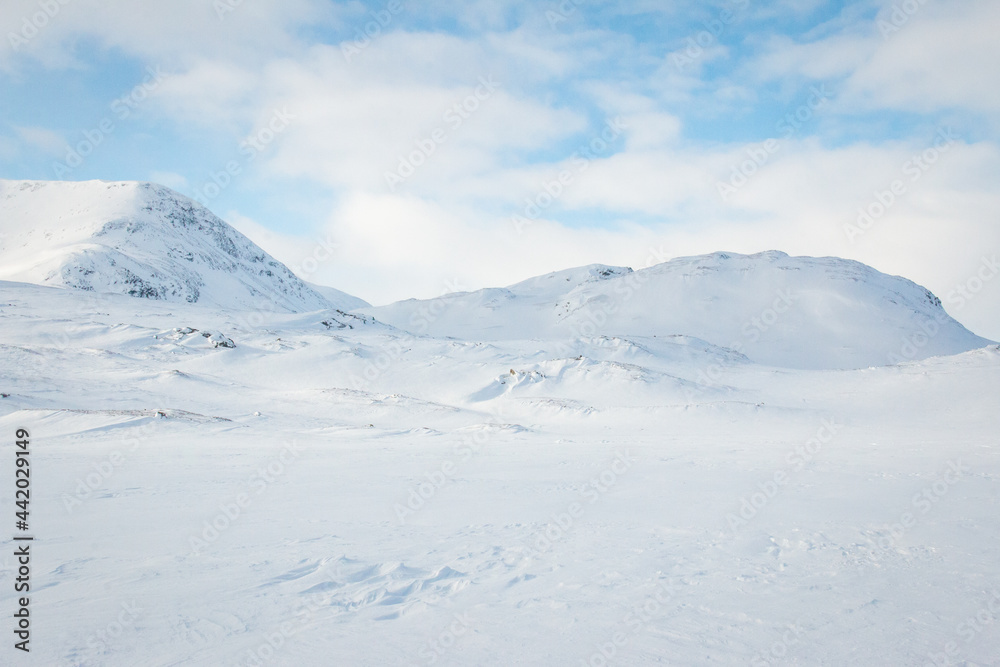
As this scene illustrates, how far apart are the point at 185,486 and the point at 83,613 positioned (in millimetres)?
5142

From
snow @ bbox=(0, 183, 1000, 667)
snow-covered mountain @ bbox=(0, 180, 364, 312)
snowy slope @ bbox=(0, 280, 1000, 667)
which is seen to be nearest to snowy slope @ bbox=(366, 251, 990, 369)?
snow @ bbox=(0, 183, 1000, 667)

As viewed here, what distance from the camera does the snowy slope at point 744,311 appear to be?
→ 57.7m

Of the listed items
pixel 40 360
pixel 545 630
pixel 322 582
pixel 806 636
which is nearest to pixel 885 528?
pixel 806 636

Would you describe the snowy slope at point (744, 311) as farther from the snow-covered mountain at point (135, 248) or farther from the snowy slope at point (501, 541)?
the snow-covered mountain at point (135, 248)

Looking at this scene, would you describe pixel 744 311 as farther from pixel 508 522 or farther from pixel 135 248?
pixel 135 248

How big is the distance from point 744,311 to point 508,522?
67165 millimetres

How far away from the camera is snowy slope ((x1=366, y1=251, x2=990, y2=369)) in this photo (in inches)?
2271

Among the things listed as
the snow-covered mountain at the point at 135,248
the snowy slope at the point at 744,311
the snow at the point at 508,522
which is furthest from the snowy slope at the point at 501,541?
the snow-covered mountain at the point at 135,248

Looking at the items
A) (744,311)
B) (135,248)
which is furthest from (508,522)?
(135,248)

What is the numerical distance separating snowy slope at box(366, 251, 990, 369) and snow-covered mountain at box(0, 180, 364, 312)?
38.3m

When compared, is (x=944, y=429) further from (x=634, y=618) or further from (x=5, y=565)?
(x=5, y=565)

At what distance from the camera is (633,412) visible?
22531mm

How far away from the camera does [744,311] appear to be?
2621 inches

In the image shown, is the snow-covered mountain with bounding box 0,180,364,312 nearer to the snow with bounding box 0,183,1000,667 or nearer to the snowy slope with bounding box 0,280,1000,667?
the snow with bounding box 0,183,1000,667
